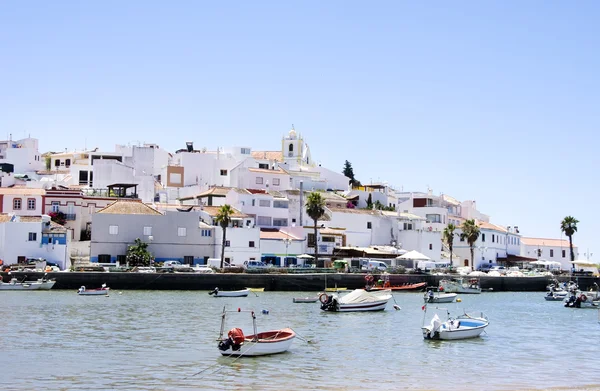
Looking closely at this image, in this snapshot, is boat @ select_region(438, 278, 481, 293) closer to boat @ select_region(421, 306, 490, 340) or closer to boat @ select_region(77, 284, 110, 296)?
boat @ select_region(77, 284, 110, 296)

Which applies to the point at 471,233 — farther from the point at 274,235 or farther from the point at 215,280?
the point at 215,280

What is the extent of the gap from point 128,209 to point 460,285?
35.6 meters

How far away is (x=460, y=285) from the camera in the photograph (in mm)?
88438

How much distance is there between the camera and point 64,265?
81250 millimetres

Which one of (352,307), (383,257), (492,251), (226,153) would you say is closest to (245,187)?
(226,153)

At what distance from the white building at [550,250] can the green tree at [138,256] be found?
6879 cm

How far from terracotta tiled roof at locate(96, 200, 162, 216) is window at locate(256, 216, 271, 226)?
15348 mm

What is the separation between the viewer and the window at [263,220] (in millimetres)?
100119

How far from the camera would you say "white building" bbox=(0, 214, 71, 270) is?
80.6 metres

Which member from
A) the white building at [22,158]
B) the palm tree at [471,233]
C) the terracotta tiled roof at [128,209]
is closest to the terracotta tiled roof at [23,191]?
the terracotta tiled roof at [128,209]

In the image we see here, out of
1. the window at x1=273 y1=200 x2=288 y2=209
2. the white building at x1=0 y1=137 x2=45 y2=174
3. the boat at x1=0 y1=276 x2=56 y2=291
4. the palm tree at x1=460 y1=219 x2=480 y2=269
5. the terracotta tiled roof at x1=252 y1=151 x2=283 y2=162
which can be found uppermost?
the terracotta tiled roof at x1=252 y1=151 x2=283 y2=162

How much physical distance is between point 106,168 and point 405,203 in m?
43.5

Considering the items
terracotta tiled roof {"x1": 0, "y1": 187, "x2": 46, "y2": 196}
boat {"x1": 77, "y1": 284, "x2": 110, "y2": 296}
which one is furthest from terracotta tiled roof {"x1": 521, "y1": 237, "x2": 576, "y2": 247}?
boat {"x1": 77, "y1": 284, "x2": 110, "y2": 296}

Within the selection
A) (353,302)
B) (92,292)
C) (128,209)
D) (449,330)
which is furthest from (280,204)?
(449,330)
